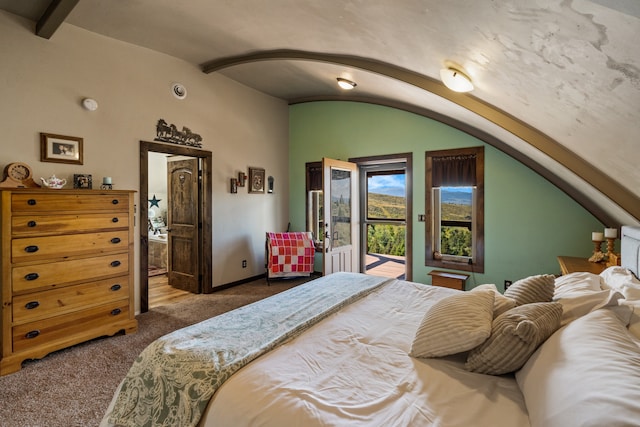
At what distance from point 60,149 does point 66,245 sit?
98 centimetres

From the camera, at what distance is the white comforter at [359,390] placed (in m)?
0.96

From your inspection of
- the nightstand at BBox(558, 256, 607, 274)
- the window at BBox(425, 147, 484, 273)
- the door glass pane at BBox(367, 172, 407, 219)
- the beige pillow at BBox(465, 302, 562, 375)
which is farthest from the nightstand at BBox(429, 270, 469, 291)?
the beige pillow at BBox(465, 302, 562, 375)

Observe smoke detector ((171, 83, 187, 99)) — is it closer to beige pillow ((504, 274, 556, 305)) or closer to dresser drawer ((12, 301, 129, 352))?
dresser drawer ((12, 301, 129, 352))

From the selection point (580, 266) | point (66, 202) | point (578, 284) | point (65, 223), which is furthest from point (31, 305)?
point (580, 266)

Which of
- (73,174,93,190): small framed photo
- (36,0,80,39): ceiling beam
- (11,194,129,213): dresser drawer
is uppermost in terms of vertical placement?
(36,0,80,39): ceiling beam

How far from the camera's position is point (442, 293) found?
7.23ft

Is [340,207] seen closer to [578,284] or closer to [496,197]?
[496,197]

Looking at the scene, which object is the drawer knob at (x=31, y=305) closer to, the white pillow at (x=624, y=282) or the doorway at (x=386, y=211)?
the white pillow at (x=624, y=282)

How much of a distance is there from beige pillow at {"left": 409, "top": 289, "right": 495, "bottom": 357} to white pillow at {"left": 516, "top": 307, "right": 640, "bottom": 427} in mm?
188

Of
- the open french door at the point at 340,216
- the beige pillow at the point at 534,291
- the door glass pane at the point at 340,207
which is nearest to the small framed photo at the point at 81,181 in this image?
the open french door at the point at 340,216

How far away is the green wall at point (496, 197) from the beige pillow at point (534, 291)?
93.5 inches

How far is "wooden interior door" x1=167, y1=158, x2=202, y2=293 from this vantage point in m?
4.34

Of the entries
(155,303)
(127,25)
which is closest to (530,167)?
(127,25)

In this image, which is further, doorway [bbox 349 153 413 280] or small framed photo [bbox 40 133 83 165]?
doorway [bbox 349 153 413 280]
